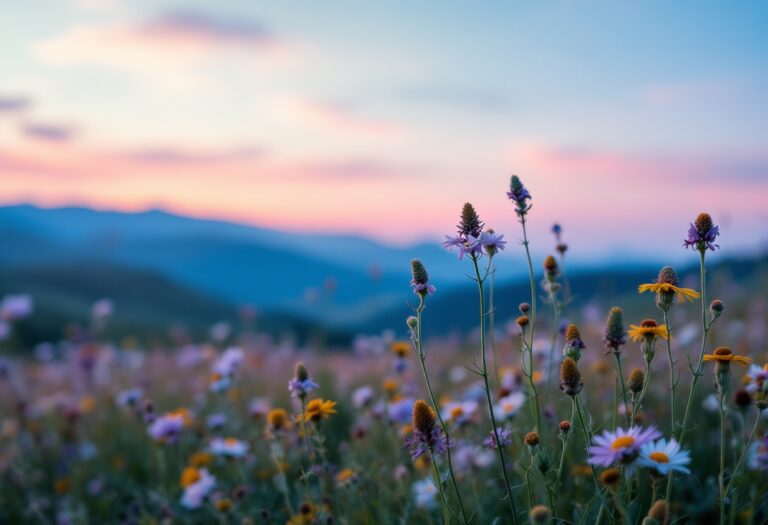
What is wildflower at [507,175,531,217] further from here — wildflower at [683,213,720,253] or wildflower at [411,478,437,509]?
wildflower at [411,478,437,509]

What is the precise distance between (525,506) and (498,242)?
1401 millimetres

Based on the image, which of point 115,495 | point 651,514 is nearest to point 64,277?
point 115,495

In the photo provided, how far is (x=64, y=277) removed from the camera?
5356 centimetres

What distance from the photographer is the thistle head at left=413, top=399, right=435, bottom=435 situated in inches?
75.5

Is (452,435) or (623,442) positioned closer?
(623,442)

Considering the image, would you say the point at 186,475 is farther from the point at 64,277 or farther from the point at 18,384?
the point at 64,277

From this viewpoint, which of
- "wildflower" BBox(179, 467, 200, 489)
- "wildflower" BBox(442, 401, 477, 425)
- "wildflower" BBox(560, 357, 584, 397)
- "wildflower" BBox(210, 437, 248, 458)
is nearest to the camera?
"wildflower" BBox(560, 357, 584, 397)

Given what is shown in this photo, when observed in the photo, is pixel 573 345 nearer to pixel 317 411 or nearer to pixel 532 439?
pixel 532 439

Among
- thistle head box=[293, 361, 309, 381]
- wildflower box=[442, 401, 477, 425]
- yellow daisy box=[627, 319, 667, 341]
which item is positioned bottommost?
wildflower box=[442, 401, 477, 425]

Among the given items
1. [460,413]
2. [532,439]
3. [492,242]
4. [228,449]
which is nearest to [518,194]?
[492,242]

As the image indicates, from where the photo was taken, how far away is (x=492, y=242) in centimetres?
200

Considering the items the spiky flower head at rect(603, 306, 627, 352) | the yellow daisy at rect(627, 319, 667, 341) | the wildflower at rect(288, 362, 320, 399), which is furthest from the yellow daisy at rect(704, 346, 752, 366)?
the wildflower at rect(288, 362, 320, 399)

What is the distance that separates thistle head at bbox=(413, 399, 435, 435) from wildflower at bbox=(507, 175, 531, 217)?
0.72m

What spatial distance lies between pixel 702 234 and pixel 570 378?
0.70 meters
